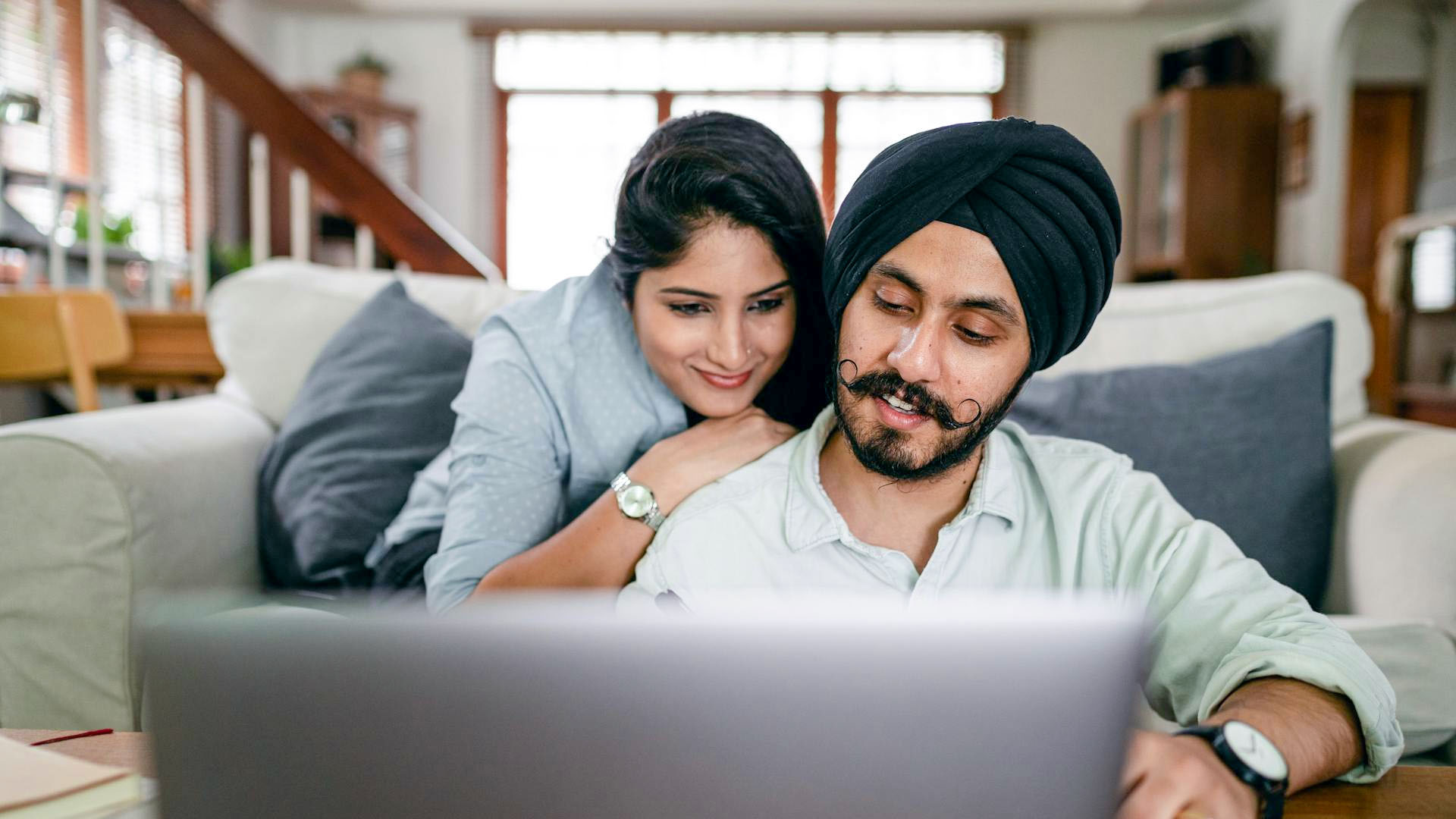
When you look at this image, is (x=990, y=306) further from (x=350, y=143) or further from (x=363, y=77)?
(x=363, y=77)

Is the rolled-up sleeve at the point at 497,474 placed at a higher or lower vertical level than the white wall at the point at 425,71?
lower

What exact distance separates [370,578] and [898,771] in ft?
4.28

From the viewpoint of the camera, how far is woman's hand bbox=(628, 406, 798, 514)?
1158mm

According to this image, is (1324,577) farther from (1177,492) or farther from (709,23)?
(709,23)

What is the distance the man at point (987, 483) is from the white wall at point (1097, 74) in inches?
246

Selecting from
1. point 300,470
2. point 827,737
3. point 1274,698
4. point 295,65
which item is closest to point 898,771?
point 827,737

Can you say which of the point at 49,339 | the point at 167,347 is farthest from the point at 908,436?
the point at 167,347

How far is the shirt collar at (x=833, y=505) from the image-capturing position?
1011mm

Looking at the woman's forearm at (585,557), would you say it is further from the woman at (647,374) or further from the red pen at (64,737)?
the red pen at (64,737)

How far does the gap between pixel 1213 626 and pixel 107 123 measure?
564cm

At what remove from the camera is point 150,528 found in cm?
133

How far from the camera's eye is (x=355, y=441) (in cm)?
165

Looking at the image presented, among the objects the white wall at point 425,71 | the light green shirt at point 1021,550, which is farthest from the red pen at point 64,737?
the white wall at point 425,71

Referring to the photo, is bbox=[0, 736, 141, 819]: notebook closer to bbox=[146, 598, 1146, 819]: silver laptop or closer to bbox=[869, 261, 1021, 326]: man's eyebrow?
bbox=[146, 598, 1146, 819]: silver laptop
